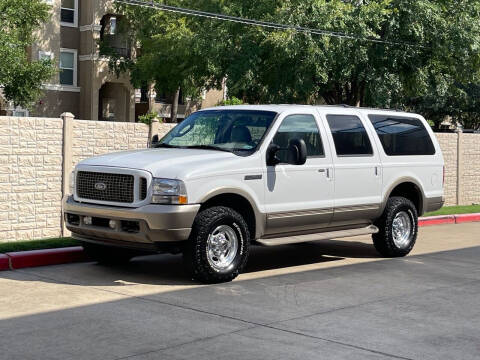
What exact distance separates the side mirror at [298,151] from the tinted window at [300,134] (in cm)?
12

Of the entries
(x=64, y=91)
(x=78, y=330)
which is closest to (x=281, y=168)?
(x=78, y=330)

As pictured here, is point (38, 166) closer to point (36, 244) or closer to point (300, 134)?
point (36, 244)

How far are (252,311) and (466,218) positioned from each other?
39.0 feet

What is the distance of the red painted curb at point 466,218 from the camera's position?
726 inches

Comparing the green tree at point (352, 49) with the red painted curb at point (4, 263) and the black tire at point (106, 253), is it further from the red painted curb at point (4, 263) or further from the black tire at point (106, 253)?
the red painted curb at point (4, 263)

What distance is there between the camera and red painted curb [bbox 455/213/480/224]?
18438 mm

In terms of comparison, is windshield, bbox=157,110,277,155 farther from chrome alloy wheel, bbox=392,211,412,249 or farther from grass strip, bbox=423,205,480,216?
grass strip, bbox=423,205,480,216

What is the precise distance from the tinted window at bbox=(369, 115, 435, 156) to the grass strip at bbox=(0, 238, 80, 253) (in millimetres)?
4991

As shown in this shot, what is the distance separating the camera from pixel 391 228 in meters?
12.2

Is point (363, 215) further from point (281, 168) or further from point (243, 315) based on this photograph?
point (243, 315)

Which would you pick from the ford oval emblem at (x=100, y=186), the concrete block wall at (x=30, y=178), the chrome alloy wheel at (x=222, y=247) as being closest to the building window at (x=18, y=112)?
the concrete block wall at (x=30, y=178)

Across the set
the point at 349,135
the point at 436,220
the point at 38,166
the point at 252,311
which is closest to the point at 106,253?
the point at 38,166

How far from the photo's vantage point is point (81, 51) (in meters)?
46.6

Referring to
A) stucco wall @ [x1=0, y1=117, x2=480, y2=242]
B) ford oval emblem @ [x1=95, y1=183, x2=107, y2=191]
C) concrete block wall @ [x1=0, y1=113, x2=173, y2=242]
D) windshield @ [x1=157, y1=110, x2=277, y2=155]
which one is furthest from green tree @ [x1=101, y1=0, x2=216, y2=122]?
ford oval emblem @ [x1=95, y1=183, x2=107, y2=191]
